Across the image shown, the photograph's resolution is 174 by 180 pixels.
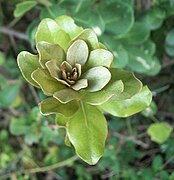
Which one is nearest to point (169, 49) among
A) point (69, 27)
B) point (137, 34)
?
point (137, 34)

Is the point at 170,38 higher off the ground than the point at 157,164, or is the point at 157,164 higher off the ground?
the point at 170,38

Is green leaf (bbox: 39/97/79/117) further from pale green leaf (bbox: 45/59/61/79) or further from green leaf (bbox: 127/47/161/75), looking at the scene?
green leaf (bbox: 127/47/161/75)

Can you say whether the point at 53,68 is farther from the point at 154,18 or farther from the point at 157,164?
the point at 157,164

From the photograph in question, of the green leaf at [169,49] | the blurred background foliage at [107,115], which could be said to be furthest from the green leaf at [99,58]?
the green leaf at [169,49]

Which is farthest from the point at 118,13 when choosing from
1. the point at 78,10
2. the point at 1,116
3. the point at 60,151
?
the point at 1,116

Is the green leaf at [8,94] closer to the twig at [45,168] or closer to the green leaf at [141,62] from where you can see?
the twig at [45,168]

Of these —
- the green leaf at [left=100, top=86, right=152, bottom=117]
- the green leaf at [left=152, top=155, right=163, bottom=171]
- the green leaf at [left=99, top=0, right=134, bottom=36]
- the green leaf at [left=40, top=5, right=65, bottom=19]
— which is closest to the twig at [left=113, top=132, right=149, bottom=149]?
the green leaf at [left=152, top=155, right=163, bottom=171]
